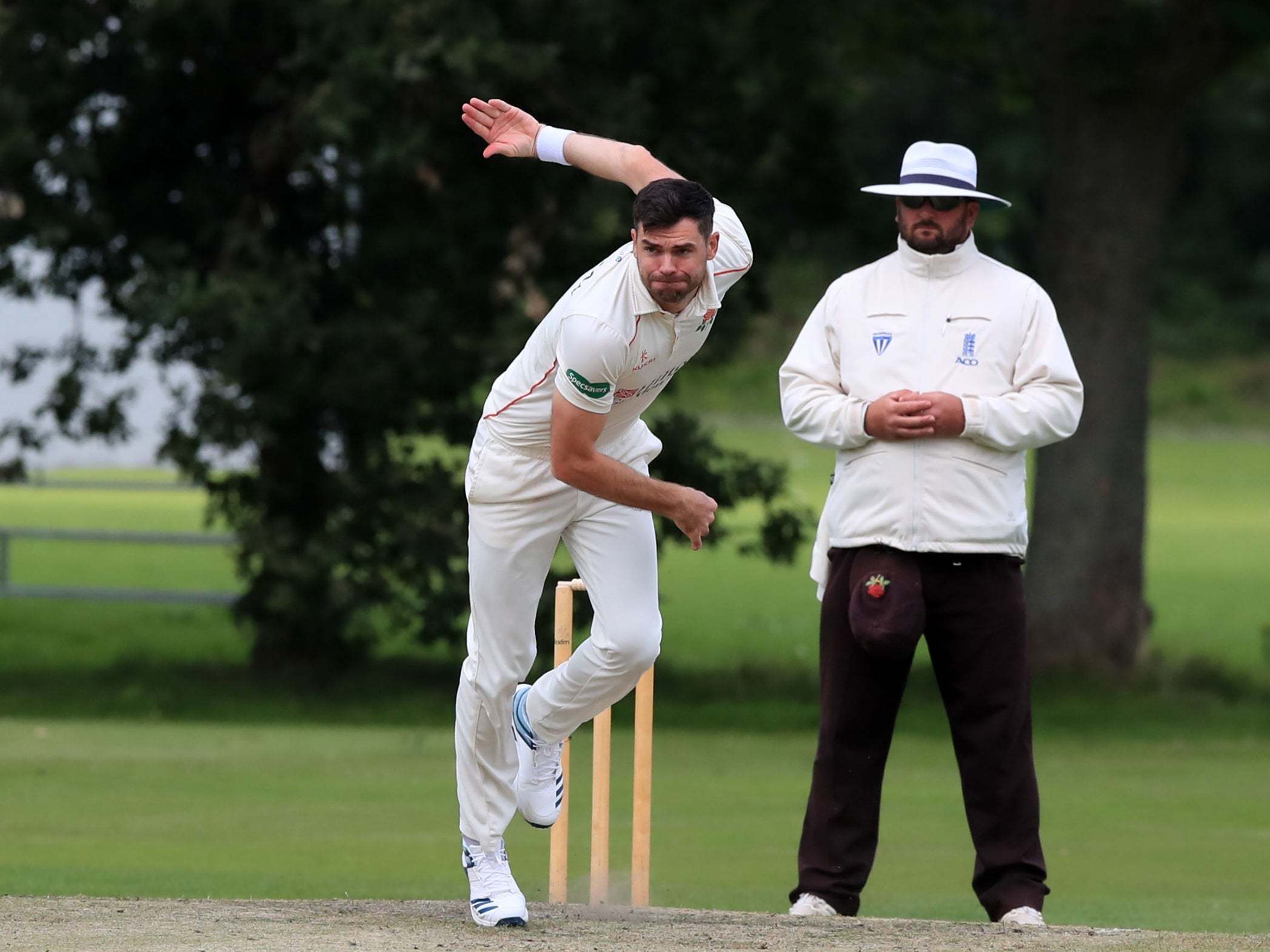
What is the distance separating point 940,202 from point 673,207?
4.45ft

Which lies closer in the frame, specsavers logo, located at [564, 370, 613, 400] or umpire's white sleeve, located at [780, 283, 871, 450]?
specsavers logo, located at [564, 370, 613, 400]

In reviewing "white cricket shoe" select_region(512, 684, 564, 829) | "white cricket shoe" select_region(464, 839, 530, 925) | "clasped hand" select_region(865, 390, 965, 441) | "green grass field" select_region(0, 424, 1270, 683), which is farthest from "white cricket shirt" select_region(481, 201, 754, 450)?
"green grass field" select_region(0, 424, 1270, 683)

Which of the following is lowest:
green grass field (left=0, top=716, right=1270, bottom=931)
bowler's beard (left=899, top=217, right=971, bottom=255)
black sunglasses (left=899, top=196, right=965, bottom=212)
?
green grass field (left=0, top=716, right=1270, bottom=931)

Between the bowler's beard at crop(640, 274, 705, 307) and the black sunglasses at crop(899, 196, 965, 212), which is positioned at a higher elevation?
the black sunglasses at crop(899, 196, 965, 212)

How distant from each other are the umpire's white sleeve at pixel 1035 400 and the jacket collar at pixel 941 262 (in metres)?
0.20

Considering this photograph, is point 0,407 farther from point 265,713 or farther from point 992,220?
point 992,220

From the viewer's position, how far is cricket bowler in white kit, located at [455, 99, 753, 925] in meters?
4.91

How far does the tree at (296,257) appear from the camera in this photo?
12.1 m

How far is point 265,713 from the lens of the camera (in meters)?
12.6

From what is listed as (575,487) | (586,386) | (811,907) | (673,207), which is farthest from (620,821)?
(673,207)

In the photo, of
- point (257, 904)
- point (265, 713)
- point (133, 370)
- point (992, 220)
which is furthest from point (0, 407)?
point (992, 220)

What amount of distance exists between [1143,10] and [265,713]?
6345 mm

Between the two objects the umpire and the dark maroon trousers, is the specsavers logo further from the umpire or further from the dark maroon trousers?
the dark maroon trousers

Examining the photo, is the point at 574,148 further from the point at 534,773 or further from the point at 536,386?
the point at 534,773
